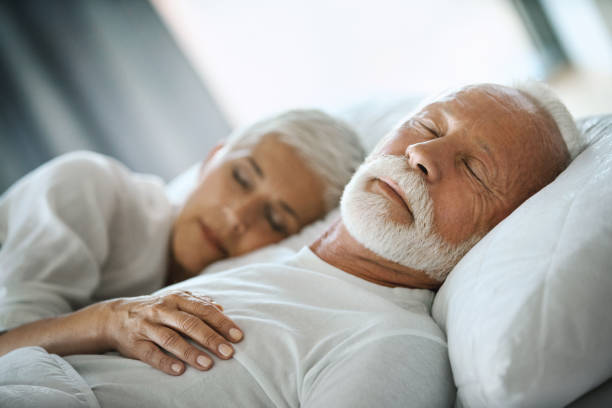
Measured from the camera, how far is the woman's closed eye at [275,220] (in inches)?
52.0

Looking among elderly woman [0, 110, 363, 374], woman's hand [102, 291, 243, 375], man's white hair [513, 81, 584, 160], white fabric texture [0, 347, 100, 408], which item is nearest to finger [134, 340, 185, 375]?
woman's hand [102, 291, 243, 375]

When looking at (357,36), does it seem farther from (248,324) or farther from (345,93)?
(248,324)

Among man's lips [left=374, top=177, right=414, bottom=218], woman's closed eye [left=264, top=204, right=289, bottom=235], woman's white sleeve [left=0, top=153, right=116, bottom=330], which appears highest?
woman's white sleeve [left=0, top=153, right=116, bottom=330]

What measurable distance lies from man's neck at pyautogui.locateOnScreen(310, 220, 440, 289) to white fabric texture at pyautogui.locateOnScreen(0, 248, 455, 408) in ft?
0.16

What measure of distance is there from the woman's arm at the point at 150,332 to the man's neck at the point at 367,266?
0.30 meters

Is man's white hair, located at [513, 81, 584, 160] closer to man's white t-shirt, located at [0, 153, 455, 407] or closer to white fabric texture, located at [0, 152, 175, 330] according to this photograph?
man's white t-shirt, located at [0, 153, 455, 407]

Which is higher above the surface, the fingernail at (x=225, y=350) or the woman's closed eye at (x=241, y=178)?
the woman's closed eye at (x=241, y=178)

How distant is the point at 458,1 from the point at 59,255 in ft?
9.52

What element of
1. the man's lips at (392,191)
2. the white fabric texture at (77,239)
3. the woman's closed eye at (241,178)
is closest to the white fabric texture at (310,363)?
the man's lips at (392,191)

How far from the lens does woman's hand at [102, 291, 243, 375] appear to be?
2.62 ft

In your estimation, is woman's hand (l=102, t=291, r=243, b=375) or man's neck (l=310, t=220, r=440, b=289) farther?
man's neck (l=310, t=220, r=440, b=289)

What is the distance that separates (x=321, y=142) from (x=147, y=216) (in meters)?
0.60

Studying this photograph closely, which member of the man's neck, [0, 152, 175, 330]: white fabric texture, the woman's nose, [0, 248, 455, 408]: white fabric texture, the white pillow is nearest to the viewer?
the white pillow

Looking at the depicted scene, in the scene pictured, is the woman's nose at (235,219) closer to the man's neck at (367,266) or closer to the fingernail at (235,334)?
the man's neck at (367,266)
